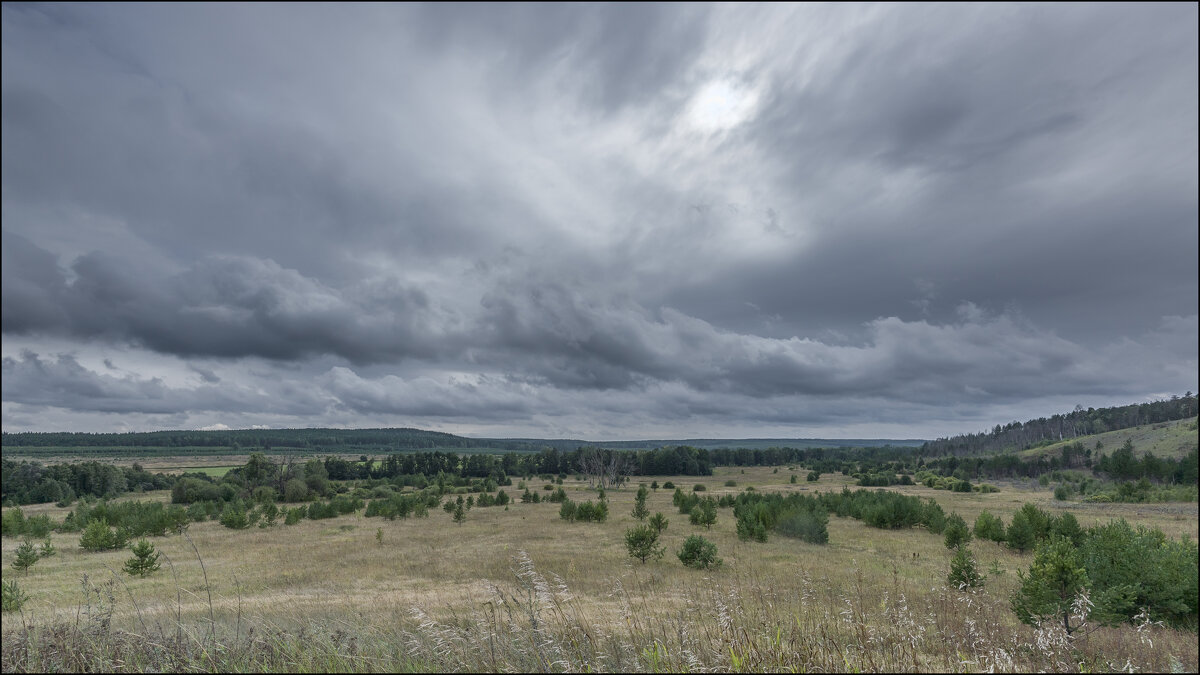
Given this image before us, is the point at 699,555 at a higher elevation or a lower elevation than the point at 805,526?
higher

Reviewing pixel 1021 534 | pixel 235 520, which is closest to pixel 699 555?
pixel 1021 534

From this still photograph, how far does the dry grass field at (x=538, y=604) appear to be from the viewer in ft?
17.7

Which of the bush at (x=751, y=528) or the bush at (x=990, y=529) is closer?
the bush at (x=990, y=529)

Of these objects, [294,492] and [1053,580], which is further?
[294,492]

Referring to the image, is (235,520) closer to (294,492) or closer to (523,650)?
(294,492)

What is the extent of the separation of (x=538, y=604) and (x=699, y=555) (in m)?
22.7

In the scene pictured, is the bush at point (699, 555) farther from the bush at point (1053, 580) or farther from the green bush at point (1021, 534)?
the green bush at point (1021, 534)

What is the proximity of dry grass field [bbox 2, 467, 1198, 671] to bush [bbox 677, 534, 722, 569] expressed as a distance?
1.20 m

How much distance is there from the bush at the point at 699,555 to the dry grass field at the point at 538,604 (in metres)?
1.20

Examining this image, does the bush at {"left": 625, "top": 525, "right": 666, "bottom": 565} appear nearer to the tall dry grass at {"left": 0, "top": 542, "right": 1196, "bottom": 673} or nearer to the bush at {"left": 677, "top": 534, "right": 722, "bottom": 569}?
the bush at {"left": 677, "top": 534, "right": 722, "bottom": 569}

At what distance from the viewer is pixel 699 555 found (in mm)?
26781

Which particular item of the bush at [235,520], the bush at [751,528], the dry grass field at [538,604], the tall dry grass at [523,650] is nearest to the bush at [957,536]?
the dry grass field at [538,604]

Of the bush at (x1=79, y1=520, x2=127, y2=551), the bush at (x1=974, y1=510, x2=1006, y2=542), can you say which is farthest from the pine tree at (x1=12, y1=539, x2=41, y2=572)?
the bush at (x1=974, y1=510, x2=1006, y2=542)

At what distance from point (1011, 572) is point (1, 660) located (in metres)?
33.7
